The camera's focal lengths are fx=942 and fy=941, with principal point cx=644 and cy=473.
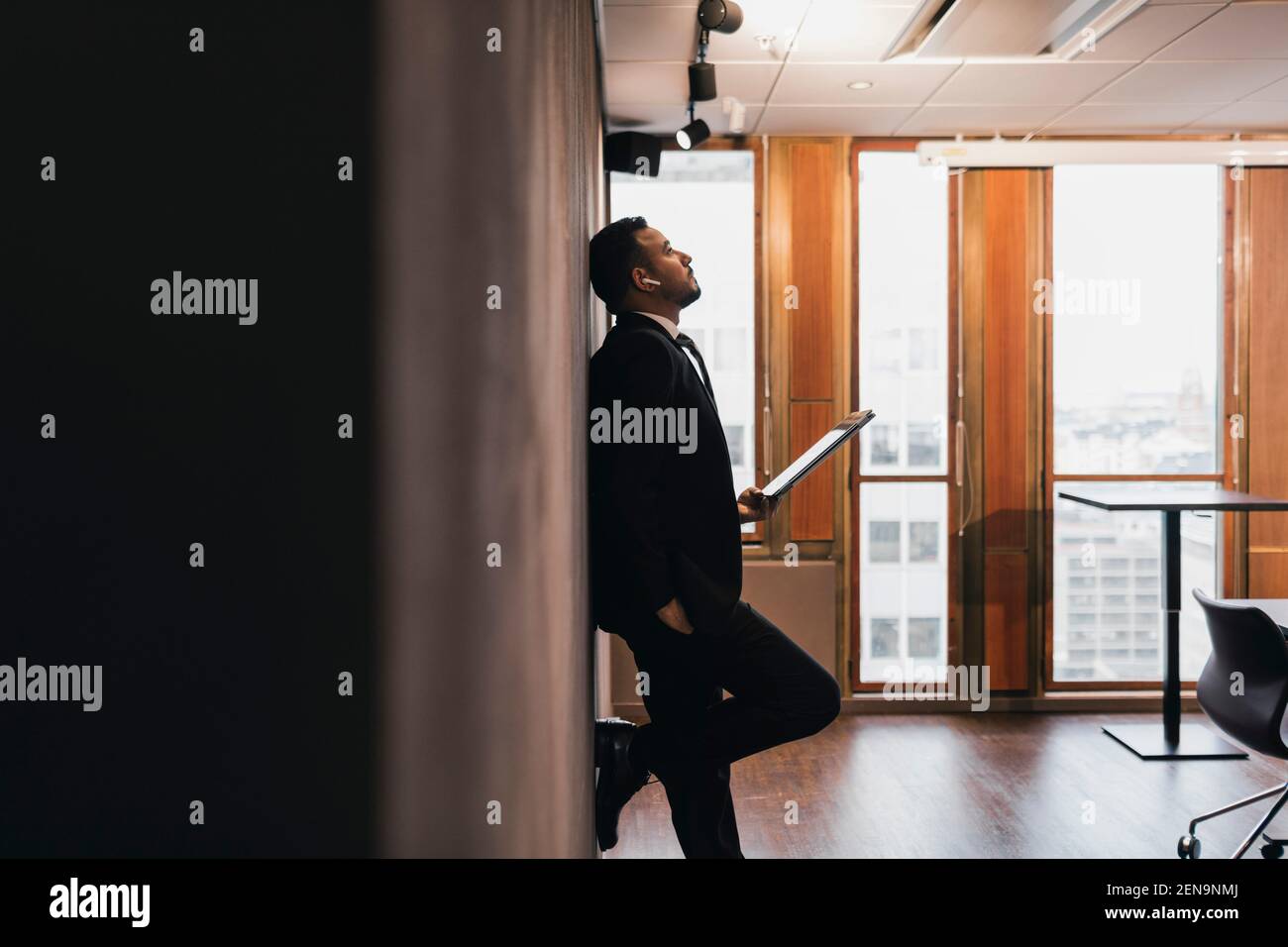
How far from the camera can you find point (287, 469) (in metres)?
1.26

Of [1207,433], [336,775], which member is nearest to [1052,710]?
[1207,433]

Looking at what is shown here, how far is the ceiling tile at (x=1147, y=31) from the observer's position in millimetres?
3502

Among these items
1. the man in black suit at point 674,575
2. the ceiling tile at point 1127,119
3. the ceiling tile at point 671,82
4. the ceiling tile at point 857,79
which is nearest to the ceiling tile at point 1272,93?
the ceiling tile at point 1127,119

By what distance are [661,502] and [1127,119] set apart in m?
4.00

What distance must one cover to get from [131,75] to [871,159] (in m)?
4.45

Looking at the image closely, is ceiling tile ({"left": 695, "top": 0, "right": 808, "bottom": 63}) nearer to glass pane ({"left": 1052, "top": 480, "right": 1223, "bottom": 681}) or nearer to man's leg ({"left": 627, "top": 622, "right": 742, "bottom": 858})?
man's leg ({"left": 627, "top": 622, "right": 742, "bottom": 858})

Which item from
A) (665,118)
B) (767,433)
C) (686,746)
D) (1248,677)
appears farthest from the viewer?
(767,433)

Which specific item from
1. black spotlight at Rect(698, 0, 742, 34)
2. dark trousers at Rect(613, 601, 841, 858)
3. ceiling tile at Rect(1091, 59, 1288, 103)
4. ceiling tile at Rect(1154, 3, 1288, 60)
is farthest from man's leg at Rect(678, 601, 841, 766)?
ceiling tile at Rect(1091, 59, 1288, 103)

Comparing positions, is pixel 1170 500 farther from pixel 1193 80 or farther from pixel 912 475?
pixel 1193 80

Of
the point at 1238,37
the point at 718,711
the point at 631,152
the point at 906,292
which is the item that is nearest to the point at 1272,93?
the point at 1238,37

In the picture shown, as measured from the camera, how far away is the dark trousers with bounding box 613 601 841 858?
2395 mm

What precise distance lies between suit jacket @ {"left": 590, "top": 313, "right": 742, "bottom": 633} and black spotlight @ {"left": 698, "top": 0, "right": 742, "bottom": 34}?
160cm

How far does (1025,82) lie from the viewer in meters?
4.28

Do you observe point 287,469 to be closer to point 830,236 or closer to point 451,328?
point 451,328
